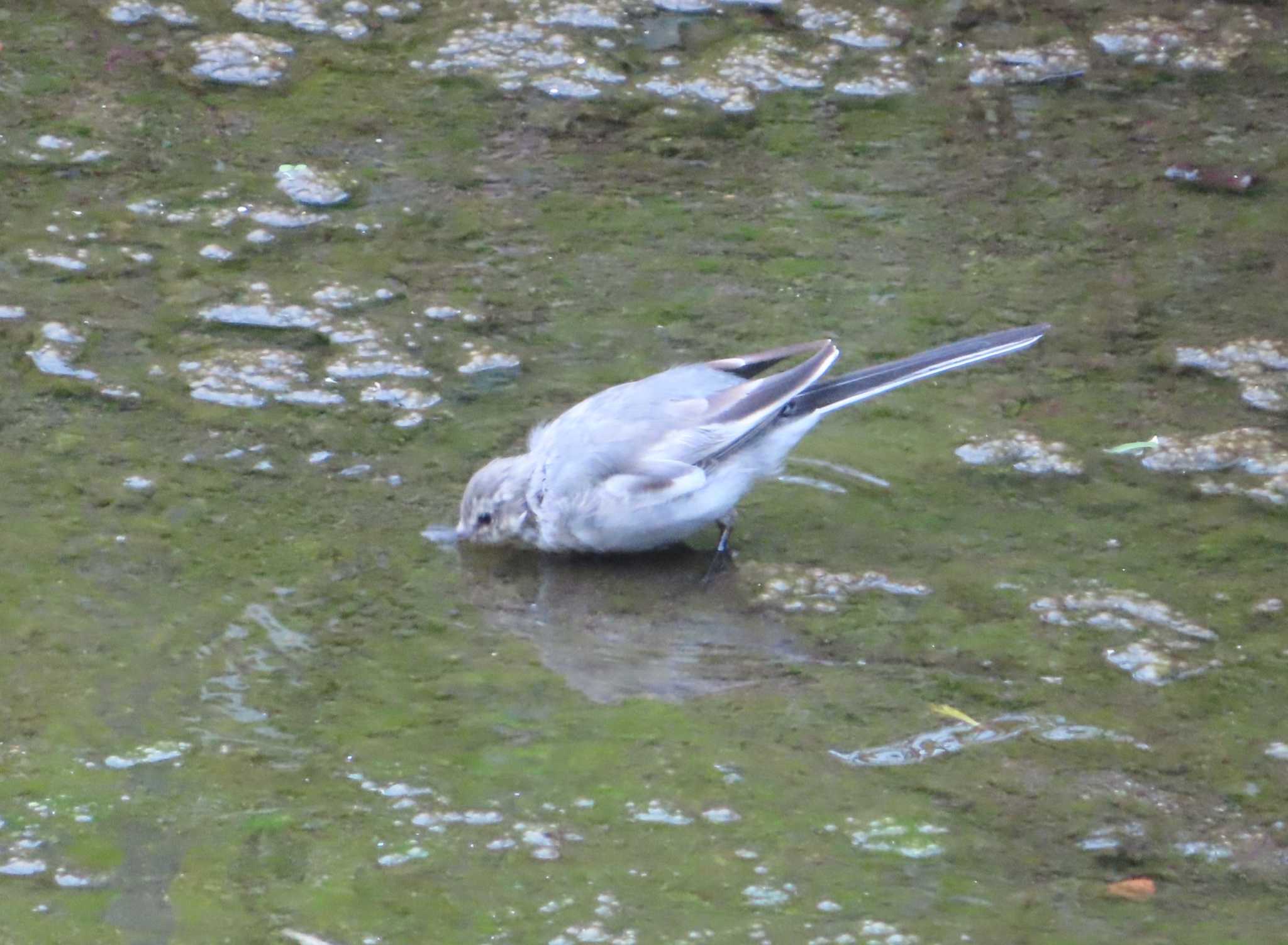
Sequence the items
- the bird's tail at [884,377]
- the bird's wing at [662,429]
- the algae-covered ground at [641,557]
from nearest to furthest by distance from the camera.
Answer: the algae-covered ground at [641,557] < the bird's wing at [662,429] < the bird's tail at [884,377]

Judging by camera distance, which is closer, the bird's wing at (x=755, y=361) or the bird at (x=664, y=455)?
the bird at (x=664, y=455)

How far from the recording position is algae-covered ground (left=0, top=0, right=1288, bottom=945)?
3223mm

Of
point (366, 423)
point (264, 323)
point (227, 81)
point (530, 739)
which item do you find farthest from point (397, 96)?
point (530, 739)

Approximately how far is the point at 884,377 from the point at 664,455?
58 centimetres

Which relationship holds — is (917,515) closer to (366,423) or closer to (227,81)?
(366,423)

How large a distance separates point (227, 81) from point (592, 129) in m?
1.37

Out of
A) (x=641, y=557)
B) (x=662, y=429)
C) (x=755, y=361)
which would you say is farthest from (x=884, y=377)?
(x=641, y=557)

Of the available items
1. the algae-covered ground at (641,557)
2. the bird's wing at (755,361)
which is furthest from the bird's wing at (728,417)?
the algae-covered ground at (641,557)

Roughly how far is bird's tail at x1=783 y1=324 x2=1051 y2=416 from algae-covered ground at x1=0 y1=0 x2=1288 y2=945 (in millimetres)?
294

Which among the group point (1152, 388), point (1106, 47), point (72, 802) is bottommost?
point (72, 802)

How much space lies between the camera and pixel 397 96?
661 centimetres

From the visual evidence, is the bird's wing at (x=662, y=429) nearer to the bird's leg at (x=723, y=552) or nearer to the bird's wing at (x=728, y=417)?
the bird's wing at (x=728, y=417)

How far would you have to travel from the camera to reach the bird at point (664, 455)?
4.33 meters

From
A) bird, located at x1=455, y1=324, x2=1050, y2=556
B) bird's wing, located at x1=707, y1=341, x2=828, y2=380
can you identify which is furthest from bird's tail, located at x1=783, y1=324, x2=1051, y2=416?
bird's wing, located at x1=707, y1=341, x2=828, y2=380
